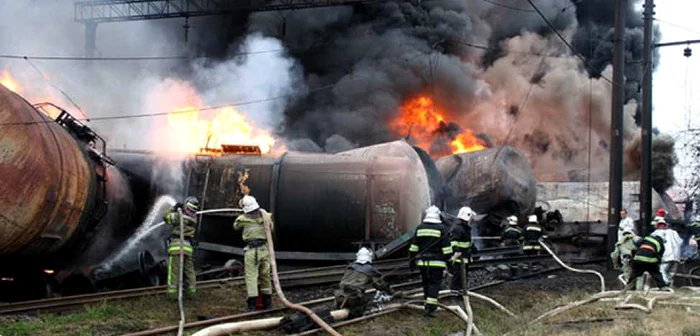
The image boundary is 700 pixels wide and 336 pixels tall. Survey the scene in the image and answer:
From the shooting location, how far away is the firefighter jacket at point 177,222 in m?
8.40

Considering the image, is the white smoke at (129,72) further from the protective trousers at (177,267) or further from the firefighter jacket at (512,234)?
the firefighter jacket at (512,234)

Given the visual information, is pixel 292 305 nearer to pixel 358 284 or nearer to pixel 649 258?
pixel 358 284

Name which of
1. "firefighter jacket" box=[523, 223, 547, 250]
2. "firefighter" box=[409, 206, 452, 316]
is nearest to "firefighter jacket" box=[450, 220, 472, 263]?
"firefighter" box=[409, 206, 452, 316]

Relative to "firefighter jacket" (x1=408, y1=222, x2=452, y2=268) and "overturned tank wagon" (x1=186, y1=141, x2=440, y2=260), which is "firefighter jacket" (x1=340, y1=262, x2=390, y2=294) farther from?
"overturned tank wagon" (x1=186, y1=141, x2=440, y2=260)

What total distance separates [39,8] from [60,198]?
14608 mm

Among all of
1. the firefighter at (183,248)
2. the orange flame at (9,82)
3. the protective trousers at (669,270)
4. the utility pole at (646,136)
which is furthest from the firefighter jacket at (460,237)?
the orange flame at (9,82)

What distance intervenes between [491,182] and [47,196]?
1177 cm

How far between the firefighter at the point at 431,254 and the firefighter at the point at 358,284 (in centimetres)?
66

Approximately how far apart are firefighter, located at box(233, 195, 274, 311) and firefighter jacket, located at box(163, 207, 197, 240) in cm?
78

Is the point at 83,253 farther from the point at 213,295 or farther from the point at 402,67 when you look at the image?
the point at 402,67

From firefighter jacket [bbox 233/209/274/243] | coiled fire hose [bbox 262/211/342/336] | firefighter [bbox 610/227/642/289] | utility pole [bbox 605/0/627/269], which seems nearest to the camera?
coiled fire hose [bbox 262/211/342/336]

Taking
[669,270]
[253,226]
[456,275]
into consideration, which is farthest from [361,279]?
[669,270]

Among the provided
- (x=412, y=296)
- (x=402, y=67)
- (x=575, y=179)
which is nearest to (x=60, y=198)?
(x=412, y=296)

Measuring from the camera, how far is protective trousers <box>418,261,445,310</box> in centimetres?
810
